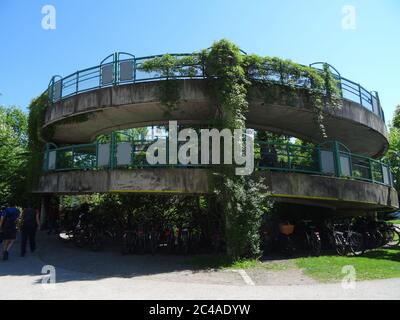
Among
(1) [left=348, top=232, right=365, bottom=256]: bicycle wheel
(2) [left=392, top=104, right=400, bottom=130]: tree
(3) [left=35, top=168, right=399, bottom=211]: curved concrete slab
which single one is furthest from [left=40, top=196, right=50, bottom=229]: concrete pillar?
(2) [left=392, top=104, right=400, bottom=130]: tree

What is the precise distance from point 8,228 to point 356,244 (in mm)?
11082

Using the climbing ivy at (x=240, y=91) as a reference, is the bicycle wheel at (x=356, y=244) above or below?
below

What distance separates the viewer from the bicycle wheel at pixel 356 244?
480 inches

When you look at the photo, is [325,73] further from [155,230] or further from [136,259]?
[136,259]

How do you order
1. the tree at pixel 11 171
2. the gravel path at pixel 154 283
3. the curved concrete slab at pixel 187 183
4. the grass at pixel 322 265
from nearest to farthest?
the gravel path at pixel 154 283 < the grass at pixel 322 265 < the curved concrete slab at pixel 187 183 < the tree at pixel 11 171

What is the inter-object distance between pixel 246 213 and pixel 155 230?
3.23 meters

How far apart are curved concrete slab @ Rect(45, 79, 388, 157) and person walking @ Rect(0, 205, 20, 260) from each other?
493 centimetres

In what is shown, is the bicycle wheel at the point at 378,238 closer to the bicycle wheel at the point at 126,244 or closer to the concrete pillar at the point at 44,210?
the bicycle wheel at the point at 126,244

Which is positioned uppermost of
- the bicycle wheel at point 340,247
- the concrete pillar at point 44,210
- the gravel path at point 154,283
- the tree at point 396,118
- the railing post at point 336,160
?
the tree at point 396,118

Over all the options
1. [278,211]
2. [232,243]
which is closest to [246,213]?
[232,243]

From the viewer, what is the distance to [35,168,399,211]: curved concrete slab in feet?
38.1

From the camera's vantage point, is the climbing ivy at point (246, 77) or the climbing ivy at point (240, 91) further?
the climbing ivy at point (246, 77)

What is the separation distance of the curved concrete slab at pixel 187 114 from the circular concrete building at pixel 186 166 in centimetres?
4

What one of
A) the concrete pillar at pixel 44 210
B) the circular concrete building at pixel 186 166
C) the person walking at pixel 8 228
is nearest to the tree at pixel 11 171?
the concrete pillar at pixel 44 210
